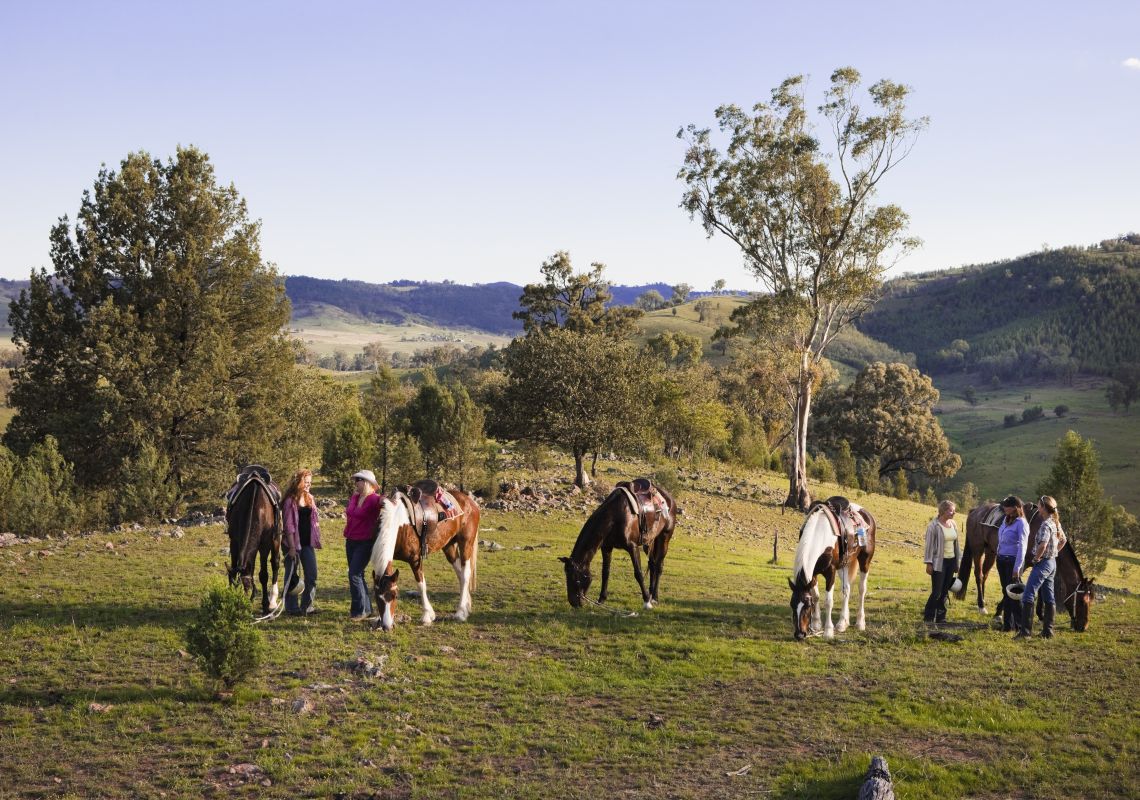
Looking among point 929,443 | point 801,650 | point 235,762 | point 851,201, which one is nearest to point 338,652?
point 235,762

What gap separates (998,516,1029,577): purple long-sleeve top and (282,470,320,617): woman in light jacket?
463 inches

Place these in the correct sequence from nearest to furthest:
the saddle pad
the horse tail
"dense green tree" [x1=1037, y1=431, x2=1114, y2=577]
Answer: the horse tail
the saddle pad
"dense green tree" [x1=1037, y1=431, x2=1114, y2=577]

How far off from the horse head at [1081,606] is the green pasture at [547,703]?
38 cm

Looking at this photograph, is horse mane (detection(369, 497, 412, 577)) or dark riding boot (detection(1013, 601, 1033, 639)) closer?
horse mane (detection(369, 497, 412, 577))

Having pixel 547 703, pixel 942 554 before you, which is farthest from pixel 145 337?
pixel 942 554

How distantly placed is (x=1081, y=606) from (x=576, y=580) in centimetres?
919

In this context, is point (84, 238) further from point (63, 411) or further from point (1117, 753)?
point (1117, 753)

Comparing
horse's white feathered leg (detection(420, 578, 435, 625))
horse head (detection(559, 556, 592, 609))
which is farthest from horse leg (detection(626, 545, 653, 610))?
horse's white feathered leg (detection(420, 578, 435, 625))

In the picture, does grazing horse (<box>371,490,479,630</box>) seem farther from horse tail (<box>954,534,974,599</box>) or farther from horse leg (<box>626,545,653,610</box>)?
horse tail (<box>954,534,974,599</box>)

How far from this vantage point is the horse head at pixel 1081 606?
14422 mm

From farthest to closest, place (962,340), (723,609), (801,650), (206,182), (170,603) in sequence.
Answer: (962,340) < (206,182) < (723,609) < (170,603) < (801,650)

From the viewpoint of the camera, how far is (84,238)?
1059 inches

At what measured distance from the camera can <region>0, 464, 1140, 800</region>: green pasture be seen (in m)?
8.14

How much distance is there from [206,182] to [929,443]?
5724 cm
